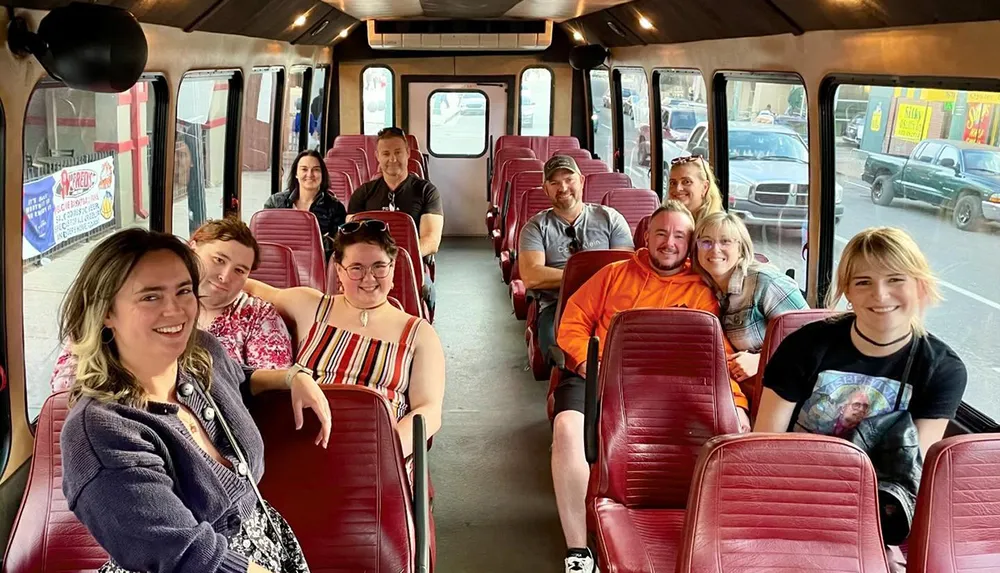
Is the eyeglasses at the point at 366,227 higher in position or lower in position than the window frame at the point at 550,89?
lower

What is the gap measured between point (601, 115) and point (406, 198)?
4.87 m

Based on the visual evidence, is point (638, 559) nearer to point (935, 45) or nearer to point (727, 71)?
point (935, 45)

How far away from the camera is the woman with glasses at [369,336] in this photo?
2.90 metres

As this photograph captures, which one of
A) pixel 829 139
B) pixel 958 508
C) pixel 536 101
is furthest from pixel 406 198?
pixel 536 101

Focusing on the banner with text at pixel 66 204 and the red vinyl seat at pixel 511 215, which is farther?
the red vinyl seat at pixel 511 215

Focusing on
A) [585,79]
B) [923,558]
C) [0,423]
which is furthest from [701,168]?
[585,79]

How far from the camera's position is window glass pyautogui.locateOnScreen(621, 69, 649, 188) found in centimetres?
838

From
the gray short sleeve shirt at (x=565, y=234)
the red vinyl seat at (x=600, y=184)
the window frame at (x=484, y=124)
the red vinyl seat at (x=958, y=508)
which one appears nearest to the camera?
the red vinyl seat at (x=958, y=508)

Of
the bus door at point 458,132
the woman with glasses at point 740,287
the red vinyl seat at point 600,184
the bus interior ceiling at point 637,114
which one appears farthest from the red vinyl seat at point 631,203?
the bus door at point 458,132

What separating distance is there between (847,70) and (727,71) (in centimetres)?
188

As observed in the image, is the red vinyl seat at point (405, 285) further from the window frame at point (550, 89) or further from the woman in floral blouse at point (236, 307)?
the window frame at point (550, 89)

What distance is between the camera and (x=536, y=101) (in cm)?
1077

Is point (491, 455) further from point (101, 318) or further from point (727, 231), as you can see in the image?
point (101, 318)

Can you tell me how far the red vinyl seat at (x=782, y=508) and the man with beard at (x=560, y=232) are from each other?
2873 millimetres
